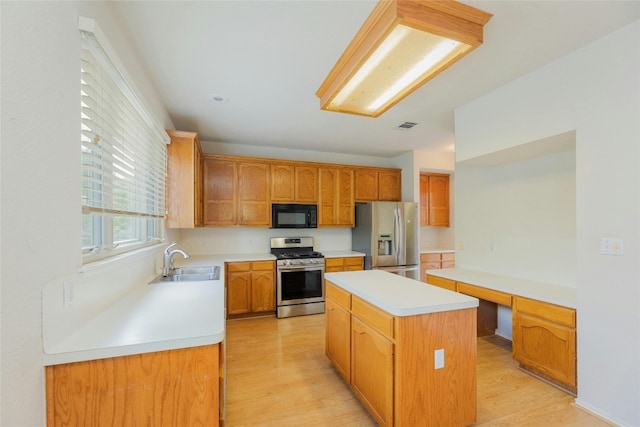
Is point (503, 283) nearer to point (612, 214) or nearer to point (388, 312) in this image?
point (612, 214)

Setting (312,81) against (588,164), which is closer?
(588,164)

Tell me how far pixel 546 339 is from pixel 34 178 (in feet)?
10.8

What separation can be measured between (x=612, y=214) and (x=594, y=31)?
1235 millimetres

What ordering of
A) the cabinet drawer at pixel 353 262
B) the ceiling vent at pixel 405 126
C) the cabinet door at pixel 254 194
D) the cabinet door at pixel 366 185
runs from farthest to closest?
the cabinet door at pixel 366 185, the cabinet drawer at pixel 353 262, the cabinet door at pixel 254 194, the ceiling vent at pixel 405 126

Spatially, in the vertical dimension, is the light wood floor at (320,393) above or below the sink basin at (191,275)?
below

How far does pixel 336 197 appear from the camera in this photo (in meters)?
4.65

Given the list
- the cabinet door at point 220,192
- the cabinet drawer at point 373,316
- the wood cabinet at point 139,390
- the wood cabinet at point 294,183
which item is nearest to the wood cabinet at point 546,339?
the cabinet drawer at point 373,316

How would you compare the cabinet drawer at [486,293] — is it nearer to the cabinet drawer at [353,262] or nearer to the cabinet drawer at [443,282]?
the cabinet drawer at [443,282]

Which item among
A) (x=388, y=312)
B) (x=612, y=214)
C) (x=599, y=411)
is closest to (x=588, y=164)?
(x=612, y=214)

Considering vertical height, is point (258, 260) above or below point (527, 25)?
below

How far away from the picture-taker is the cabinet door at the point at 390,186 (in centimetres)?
497

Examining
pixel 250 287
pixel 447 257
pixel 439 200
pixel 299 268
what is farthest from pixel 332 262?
pixel 439 200

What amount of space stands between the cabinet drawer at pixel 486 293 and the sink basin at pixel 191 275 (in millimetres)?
2467

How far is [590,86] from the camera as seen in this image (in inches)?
78.4
